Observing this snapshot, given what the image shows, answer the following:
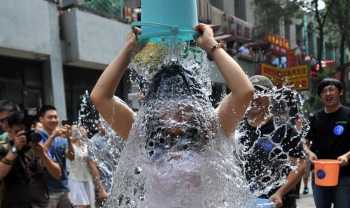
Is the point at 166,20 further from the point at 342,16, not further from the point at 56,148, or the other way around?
the point at 342,16

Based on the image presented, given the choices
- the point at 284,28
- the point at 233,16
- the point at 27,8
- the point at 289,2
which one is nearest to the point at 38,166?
the point at 27,8

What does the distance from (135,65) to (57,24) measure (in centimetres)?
911

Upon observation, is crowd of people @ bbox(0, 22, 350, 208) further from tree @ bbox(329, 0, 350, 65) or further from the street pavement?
tree @ bbox(329, 0, 350, 65)

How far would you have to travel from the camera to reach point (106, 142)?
16.4 feet

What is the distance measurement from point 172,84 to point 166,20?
28cm

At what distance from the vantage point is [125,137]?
2.73 metres

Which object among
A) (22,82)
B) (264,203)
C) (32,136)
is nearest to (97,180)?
(32,136)

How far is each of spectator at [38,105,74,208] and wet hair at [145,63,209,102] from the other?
101 inches

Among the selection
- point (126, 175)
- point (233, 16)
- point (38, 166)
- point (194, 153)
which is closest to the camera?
point (194, 153)

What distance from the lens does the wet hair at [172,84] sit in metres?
2.57

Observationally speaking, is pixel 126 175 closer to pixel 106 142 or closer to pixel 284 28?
pixel 106 142

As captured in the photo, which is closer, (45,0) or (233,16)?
(45,0)

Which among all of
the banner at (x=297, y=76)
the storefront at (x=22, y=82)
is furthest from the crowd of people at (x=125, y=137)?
the banner at (x=297, y=76)

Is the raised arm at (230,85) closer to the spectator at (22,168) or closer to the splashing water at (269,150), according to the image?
the splashing water at (269,150)
